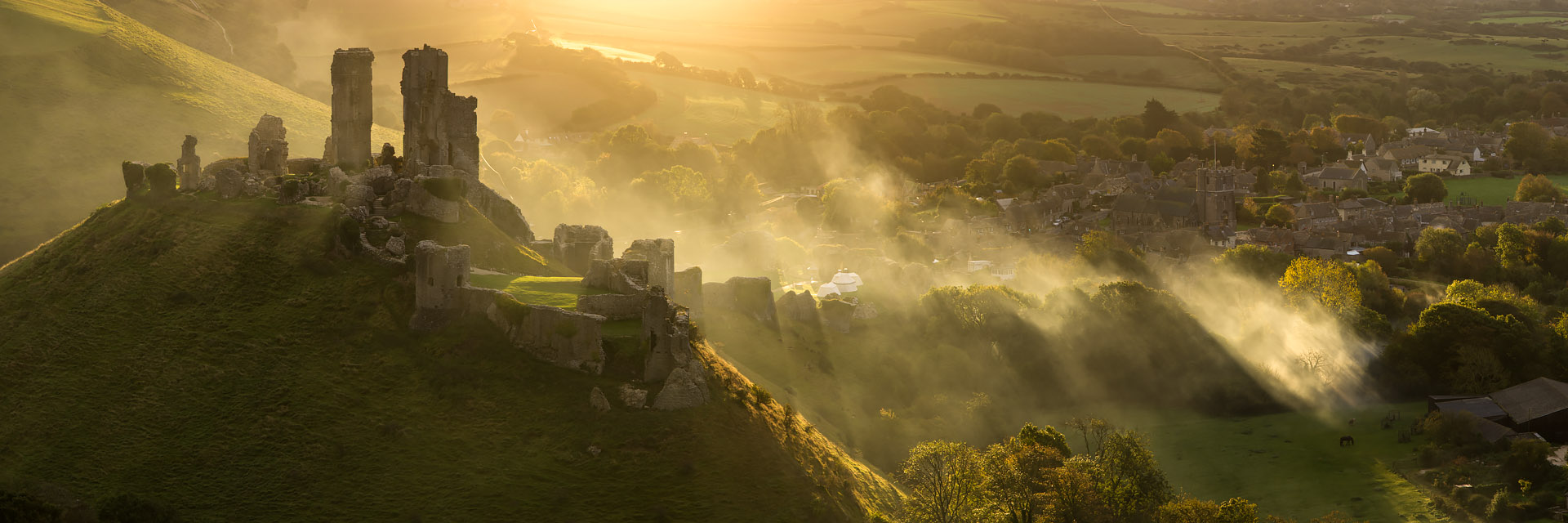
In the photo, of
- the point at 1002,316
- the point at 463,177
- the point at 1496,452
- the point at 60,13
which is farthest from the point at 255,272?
the point at 60,13

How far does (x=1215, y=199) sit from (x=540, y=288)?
358 ft

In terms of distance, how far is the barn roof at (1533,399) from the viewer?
73.3m

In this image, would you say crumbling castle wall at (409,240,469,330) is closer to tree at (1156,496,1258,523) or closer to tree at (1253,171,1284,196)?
tree at (1156,496,1258,523)

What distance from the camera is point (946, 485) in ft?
→ 157

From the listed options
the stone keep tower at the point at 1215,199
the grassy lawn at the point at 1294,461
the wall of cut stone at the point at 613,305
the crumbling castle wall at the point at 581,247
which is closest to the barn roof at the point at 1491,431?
the grassy lawn at the point at 1294,461

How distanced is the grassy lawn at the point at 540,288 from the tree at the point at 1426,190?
433ft

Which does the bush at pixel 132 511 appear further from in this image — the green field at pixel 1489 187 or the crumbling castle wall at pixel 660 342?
the green field at pixel 1489 187

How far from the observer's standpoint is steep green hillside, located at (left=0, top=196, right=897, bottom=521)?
3775 centimetres

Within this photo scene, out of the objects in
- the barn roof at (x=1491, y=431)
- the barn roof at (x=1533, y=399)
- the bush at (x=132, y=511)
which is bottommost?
the barn roof at (x=1491, y=431)

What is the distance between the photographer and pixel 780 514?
38.8 m

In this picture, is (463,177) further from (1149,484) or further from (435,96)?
(1149,484)

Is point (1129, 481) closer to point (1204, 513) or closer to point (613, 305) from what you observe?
point (1204, 513)

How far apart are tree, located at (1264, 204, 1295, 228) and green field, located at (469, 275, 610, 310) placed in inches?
4097

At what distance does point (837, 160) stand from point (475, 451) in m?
142
